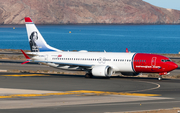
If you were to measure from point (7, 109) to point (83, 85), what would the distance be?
1809 centimetres

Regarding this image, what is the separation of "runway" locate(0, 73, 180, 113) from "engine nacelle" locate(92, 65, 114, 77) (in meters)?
4.98

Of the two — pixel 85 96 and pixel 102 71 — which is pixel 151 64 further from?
pixel 85 96

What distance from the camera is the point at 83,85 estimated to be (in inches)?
1750

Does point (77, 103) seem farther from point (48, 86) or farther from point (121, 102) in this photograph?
point (48, 86)

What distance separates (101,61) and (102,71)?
8.39 ft

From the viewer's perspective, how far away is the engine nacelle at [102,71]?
51584 millimetres

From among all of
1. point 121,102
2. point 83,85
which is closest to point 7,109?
point 121,102

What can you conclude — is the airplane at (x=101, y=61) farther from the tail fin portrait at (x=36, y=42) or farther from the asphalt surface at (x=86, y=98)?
the asphalt surface at (x=86, y=98)

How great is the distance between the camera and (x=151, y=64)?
50.5m

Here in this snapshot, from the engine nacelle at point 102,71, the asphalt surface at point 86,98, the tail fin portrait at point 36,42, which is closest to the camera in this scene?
the asphalt surface at point 86,98

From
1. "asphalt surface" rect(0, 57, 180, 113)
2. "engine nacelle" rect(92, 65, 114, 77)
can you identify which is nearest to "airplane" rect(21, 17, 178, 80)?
"engine nacelle" rect(92, 65, 114, 77)

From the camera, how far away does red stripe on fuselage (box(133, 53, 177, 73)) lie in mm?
50219

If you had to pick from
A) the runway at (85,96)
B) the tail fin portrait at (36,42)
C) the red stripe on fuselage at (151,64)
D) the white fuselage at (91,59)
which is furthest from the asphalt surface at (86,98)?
the tail fin portrait at (36,42)

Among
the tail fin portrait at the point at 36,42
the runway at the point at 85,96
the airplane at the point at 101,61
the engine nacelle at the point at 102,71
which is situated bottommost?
the runway at the point at 85,96
